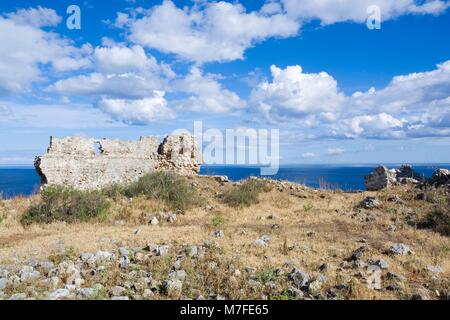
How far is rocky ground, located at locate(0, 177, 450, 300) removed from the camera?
6.07m

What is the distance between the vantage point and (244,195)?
15555 millimetres

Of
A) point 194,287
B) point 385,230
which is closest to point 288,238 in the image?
point 385,230

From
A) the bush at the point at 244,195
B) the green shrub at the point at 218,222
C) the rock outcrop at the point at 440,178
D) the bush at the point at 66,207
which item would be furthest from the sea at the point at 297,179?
the green shrub at the point at 218,222

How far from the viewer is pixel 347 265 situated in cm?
734

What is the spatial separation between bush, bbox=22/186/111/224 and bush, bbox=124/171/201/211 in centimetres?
254

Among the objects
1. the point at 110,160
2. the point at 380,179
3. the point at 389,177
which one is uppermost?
the point at 110,160

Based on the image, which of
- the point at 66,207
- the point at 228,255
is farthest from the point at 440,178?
the point at 66,207

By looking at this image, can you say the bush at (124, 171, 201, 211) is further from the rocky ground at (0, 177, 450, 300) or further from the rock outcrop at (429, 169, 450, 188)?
the rock outcrop at (429, 169, 450, 188)

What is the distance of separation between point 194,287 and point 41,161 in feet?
40.9

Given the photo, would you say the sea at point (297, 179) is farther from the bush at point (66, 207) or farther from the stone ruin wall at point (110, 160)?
the bush at point (66, 207)

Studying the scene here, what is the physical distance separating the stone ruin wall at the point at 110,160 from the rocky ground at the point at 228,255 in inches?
118

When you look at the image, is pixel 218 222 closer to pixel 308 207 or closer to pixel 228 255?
pixel 228 255

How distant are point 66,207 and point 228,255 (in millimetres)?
6989

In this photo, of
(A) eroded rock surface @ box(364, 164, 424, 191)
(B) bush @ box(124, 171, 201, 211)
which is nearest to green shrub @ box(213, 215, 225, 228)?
(B) bush @ box(124, 171, 201, 211)
